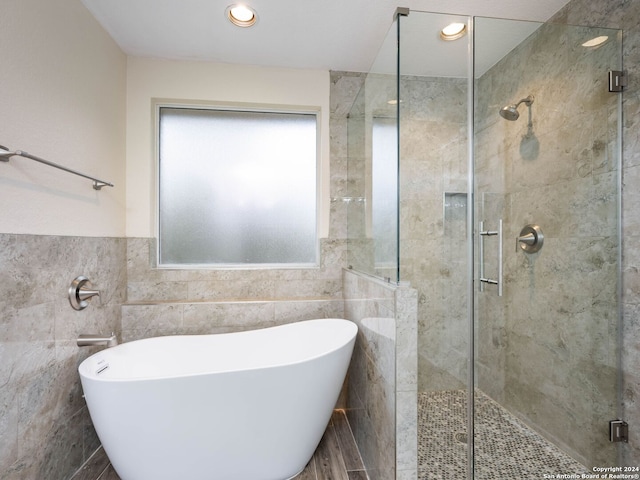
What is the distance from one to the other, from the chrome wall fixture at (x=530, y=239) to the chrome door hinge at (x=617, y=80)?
2.28ft

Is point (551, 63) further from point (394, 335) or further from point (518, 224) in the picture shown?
point (394, 335)

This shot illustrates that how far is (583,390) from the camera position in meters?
1.42

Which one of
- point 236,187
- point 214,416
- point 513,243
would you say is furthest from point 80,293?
point 513,243

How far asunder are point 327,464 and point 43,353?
5.03ft

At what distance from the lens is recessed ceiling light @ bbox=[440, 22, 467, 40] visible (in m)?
1.38

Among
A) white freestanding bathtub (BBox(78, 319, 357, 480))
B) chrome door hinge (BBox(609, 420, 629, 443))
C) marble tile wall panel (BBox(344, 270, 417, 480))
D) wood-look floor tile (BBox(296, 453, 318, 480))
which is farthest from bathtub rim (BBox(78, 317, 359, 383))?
chrome door hinge (BBox(609, 420, 629, 443))

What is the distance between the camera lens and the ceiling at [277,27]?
1659 millimetres

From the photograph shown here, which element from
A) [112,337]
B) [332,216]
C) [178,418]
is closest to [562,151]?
[332,216]

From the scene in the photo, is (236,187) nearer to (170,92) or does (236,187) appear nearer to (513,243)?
(170,92)

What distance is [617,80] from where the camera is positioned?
136cm

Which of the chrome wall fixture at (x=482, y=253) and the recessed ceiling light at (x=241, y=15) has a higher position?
the recessed ceiling light at (x=241, y=15)

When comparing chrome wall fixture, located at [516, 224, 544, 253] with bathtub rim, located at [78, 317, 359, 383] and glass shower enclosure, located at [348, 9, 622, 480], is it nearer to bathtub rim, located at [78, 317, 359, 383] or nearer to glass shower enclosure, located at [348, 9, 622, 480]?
glass shower enclosure, located at [348, 9, 622, 480]

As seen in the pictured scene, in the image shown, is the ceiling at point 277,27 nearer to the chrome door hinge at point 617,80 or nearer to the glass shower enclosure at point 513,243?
the glass shower enclosure at point 513,243

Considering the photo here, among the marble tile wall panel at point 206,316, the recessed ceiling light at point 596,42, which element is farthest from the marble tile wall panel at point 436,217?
the marble tile wall panel at point 206,316
